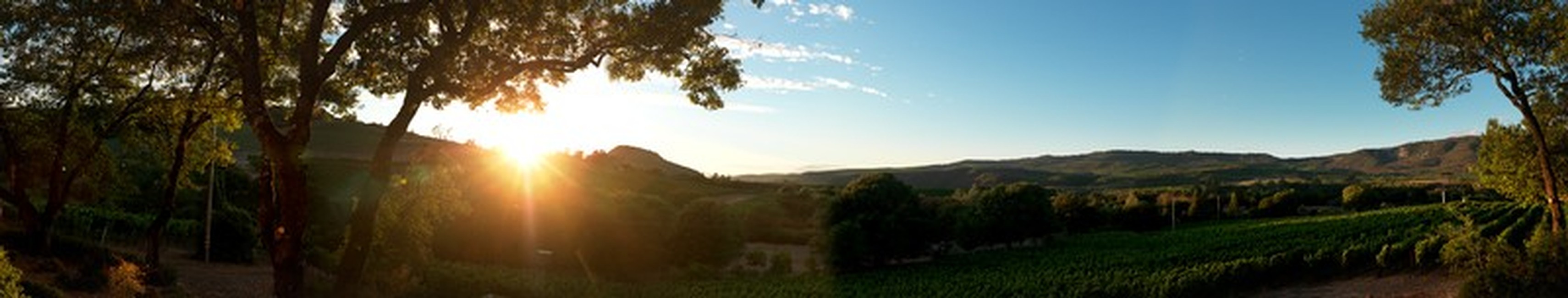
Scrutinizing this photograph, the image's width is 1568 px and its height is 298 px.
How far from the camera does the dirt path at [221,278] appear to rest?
81.6ft

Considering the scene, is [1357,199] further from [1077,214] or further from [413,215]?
[413,215]

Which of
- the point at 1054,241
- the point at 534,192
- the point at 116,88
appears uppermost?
the point at 116,88

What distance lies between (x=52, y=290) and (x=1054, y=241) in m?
65.9

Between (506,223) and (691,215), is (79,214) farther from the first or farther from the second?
(691,215)

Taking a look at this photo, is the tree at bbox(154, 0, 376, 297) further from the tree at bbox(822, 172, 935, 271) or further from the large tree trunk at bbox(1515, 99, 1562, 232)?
the tree at bbox(822, 172, 935, 271)

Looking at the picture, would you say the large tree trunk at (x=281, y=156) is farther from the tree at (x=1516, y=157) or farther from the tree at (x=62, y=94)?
the tree at (x=1516, y=157)

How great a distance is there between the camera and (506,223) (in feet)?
144

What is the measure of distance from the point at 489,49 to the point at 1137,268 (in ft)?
123

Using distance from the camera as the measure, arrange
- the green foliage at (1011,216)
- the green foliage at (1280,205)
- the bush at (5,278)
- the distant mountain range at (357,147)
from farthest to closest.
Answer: the distant mountain range at (357,147)
the green foliage at (1280,205)
the green foliage at (1011,216)
the bush at (5,278)

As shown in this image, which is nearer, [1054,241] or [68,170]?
[68,170]

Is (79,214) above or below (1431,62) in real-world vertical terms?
below

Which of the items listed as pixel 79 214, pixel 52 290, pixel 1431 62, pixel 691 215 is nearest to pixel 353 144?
pixel 79 214

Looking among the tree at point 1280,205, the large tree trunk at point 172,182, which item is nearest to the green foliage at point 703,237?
the large tree trunk at point 172,182

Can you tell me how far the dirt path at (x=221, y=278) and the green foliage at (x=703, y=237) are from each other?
56.3 ft
